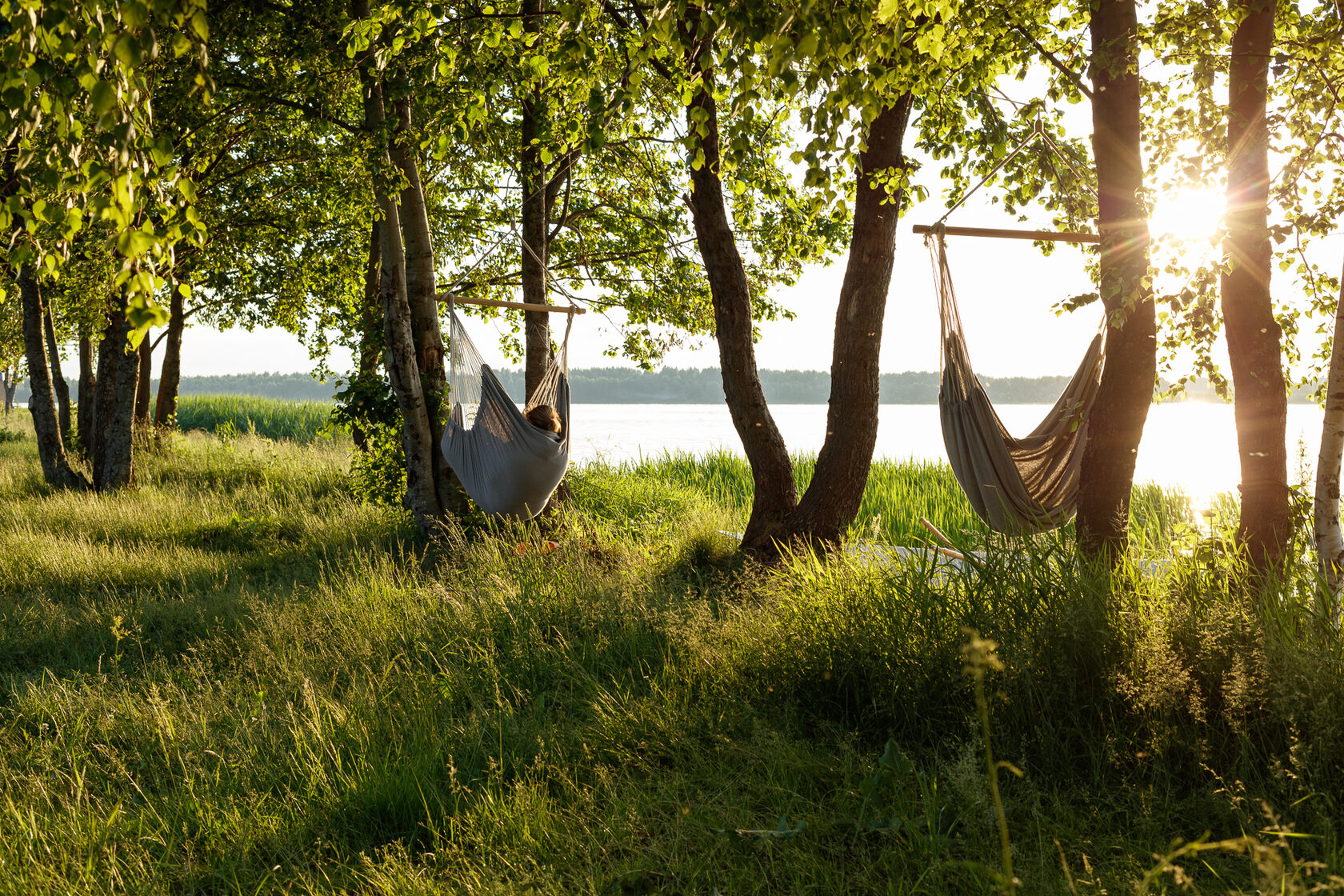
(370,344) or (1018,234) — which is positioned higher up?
(1018,234)

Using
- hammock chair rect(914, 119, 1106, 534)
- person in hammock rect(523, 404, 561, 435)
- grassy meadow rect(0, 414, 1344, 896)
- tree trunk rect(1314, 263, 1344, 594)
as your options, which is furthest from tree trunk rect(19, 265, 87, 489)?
tree trunk rect(1314, 263, 1344, 594)

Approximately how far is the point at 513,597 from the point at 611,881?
180cm

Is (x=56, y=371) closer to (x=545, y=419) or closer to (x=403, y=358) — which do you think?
(x=403, y=358)

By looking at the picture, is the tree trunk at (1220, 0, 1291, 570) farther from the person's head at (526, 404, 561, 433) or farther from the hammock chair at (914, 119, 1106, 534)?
the person's head at (526, 404, 561, 433)

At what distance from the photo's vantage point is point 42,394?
7.52 metres

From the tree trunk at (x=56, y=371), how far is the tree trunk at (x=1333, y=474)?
35.5 ft

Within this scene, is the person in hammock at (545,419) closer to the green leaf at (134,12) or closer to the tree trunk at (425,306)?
the tree trunk at (425,306)

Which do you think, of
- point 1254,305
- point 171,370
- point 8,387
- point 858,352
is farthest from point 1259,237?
point 8,387

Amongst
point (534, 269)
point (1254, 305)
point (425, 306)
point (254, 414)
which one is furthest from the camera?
point (254, 414)

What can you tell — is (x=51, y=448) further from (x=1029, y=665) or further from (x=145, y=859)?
(x=1029, y=665)

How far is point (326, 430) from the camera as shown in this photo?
249 inches

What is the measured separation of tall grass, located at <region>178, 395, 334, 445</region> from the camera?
56.5ft

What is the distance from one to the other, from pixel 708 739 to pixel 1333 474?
2143mm

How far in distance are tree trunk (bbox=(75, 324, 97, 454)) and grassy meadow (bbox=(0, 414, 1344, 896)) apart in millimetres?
7902
